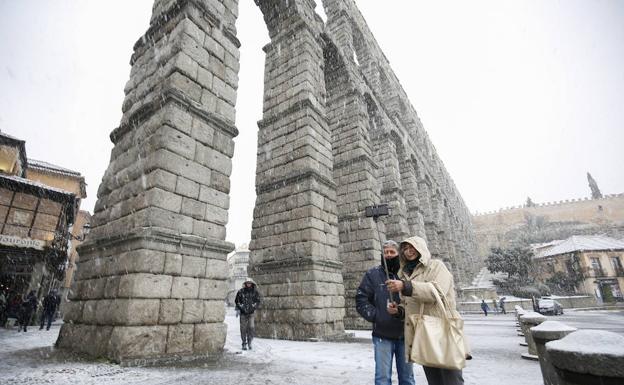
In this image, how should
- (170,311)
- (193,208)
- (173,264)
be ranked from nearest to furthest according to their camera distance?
1. (170,311)
2. (173,264)
3. (193,208)

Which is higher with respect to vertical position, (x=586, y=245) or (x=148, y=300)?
(x=586, y=245)

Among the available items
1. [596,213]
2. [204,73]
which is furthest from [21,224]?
[596,213]

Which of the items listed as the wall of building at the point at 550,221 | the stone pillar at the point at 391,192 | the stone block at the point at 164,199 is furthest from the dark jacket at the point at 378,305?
the wall of building at the point at 550,221

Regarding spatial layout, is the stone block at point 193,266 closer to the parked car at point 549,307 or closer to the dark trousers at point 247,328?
the dark trousers at point 247,328

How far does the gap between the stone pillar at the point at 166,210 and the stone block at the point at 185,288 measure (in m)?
0.01

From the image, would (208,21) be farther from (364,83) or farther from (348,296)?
(364,83)

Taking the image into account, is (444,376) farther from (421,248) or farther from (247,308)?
(247,308)

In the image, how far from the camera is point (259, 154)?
973 centimetres

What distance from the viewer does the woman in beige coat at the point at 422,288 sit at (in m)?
2.26

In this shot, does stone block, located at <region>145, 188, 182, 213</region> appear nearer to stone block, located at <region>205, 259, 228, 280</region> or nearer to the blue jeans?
stone block, located at <region>205, 259, 228, 280</region>

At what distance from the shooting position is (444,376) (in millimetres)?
2236

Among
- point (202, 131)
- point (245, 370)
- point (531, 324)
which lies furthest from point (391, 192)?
point (245, 370)

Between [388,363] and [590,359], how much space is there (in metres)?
1.77

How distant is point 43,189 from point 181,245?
1495cm
